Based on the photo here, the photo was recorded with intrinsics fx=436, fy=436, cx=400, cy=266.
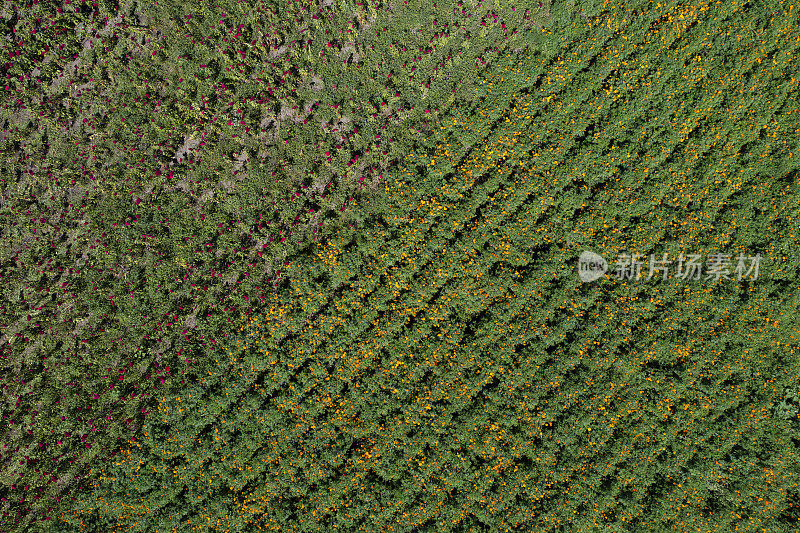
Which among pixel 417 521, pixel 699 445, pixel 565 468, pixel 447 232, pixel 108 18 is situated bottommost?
pixel 417 521

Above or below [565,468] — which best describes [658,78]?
above

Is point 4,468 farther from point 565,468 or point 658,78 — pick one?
point 658,78

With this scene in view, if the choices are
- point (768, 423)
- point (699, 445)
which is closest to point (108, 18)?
point (699, 445)

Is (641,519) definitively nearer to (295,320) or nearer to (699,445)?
(699,445)

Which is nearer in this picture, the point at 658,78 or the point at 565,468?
the point at 565,468

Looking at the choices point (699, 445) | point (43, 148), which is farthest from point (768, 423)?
point (43, 148)

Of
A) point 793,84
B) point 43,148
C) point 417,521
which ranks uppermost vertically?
point 793,84
